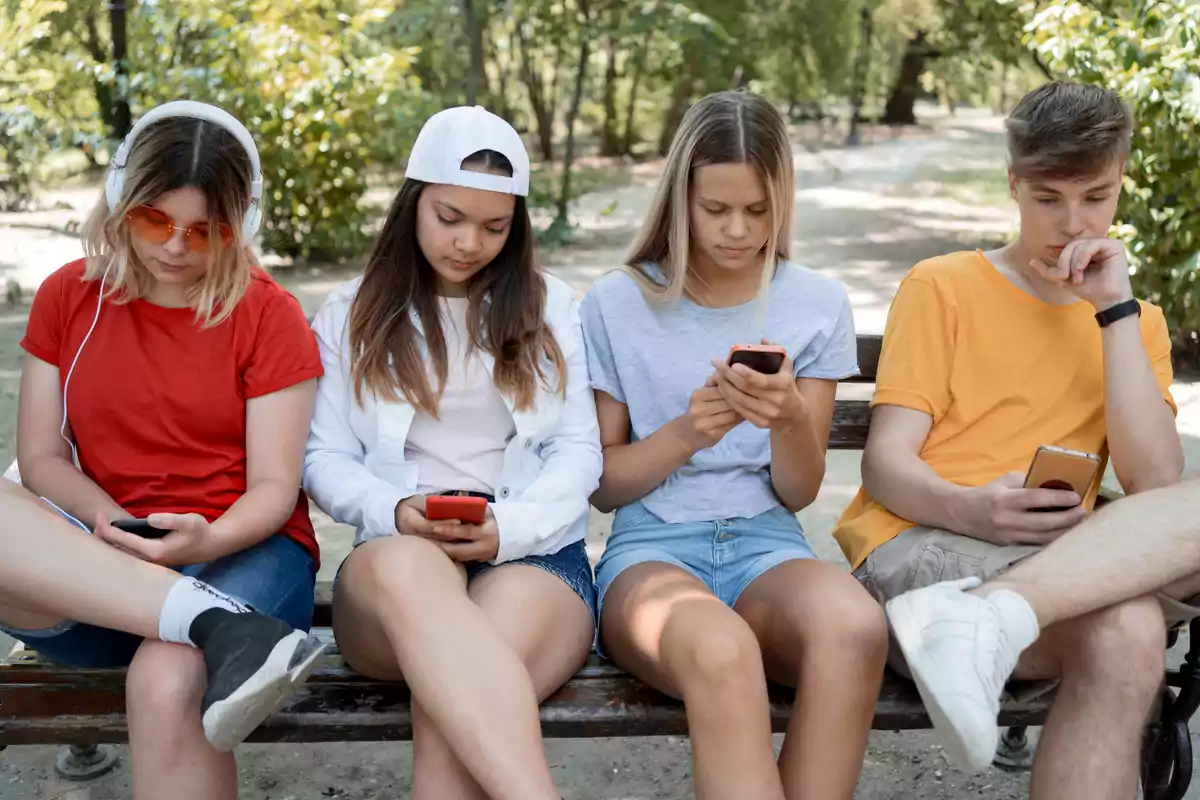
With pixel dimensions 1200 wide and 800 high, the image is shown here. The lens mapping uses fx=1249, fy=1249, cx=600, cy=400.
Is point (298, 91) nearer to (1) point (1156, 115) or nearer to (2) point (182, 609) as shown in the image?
(1) point (1156, 115)

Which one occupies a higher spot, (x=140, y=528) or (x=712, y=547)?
(x=140, y=528)

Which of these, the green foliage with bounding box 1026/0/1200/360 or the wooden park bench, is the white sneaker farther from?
the green foliage with bounding box 1026/0/1200/360

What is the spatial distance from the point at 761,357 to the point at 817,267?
28.1 feet

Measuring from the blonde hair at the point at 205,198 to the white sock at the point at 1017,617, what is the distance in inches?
67.5

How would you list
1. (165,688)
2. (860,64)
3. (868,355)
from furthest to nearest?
(860,64) < (868,355) < (165,688)

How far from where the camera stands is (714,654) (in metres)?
2.31

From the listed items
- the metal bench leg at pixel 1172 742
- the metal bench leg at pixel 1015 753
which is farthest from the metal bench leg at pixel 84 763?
the metal bench leg at pixel 1172 742

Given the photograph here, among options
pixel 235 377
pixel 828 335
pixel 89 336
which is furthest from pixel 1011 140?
pixel 89 336

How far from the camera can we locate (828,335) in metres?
2.97

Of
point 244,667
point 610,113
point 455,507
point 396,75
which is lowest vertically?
point 610,113

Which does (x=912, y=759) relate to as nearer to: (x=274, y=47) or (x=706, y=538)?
(x=706, y=538)

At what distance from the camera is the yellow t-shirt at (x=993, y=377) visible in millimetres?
2920

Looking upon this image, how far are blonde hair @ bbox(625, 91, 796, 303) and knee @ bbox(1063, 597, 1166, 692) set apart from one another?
1.04 meters

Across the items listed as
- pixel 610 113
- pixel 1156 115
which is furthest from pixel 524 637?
pixel 610 113
